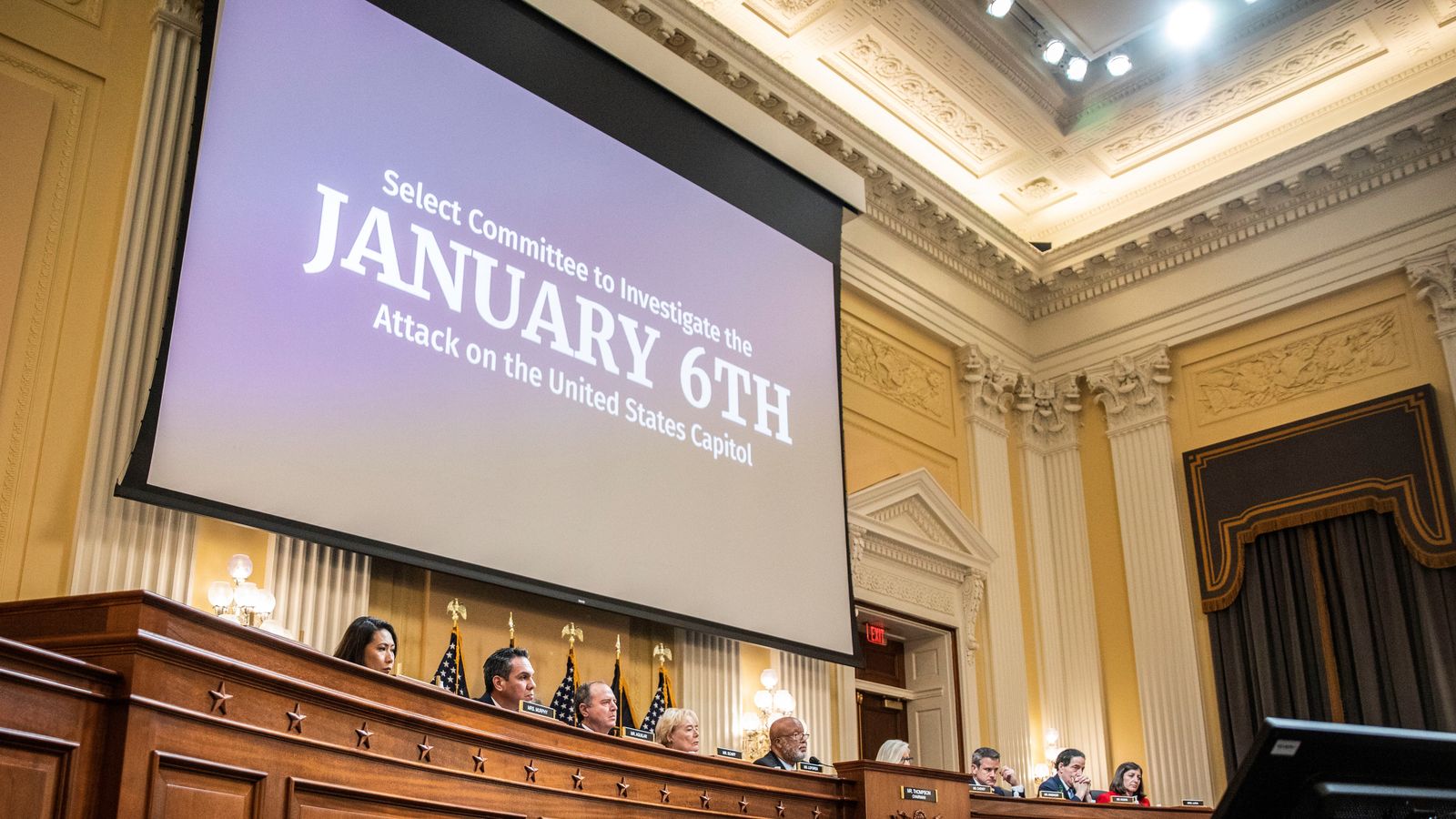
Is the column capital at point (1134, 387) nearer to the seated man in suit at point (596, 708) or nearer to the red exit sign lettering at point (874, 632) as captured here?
the red exit sign lettering at point (874, 632)

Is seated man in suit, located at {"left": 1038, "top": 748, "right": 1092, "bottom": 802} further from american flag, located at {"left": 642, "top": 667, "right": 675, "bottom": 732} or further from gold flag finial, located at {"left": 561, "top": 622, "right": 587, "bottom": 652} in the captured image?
gold flag finial, located at {"left": 561, "top": 622, "right": 587, "bottom": 652}

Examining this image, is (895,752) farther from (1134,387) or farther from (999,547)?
(1134,387)

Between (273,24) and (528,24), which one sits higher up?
(528,24)

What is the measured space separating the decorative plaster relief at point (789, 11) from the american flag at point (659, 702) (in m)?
4.24

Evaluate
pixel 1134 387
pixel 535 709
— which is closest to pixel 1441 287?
pixel 1134 387

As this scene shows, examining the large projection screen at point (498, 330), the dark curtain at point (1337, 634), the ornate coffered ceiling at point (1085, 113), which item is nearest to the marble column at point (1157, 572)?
the dark curtain at point (1337, 634)

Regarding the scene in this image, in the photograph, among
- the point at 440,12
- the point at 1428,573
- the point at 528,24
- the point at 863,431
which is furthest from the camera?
the point at 863,431

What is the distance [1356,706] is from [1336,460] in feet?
5.33

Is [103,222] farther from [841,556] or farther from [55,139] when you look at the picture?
[841,556]

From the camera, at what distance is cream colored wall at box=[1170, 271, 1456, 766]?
8.80m

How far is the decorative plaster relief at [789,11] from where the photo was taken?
8.31m

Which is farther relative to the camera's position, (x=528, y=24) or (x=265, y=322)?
(x=528, y=24)

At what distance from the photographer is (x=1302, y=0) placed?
27.9ft

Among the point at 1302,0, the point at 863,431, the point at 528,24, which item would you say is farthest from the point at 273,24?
the point at 1302,0
